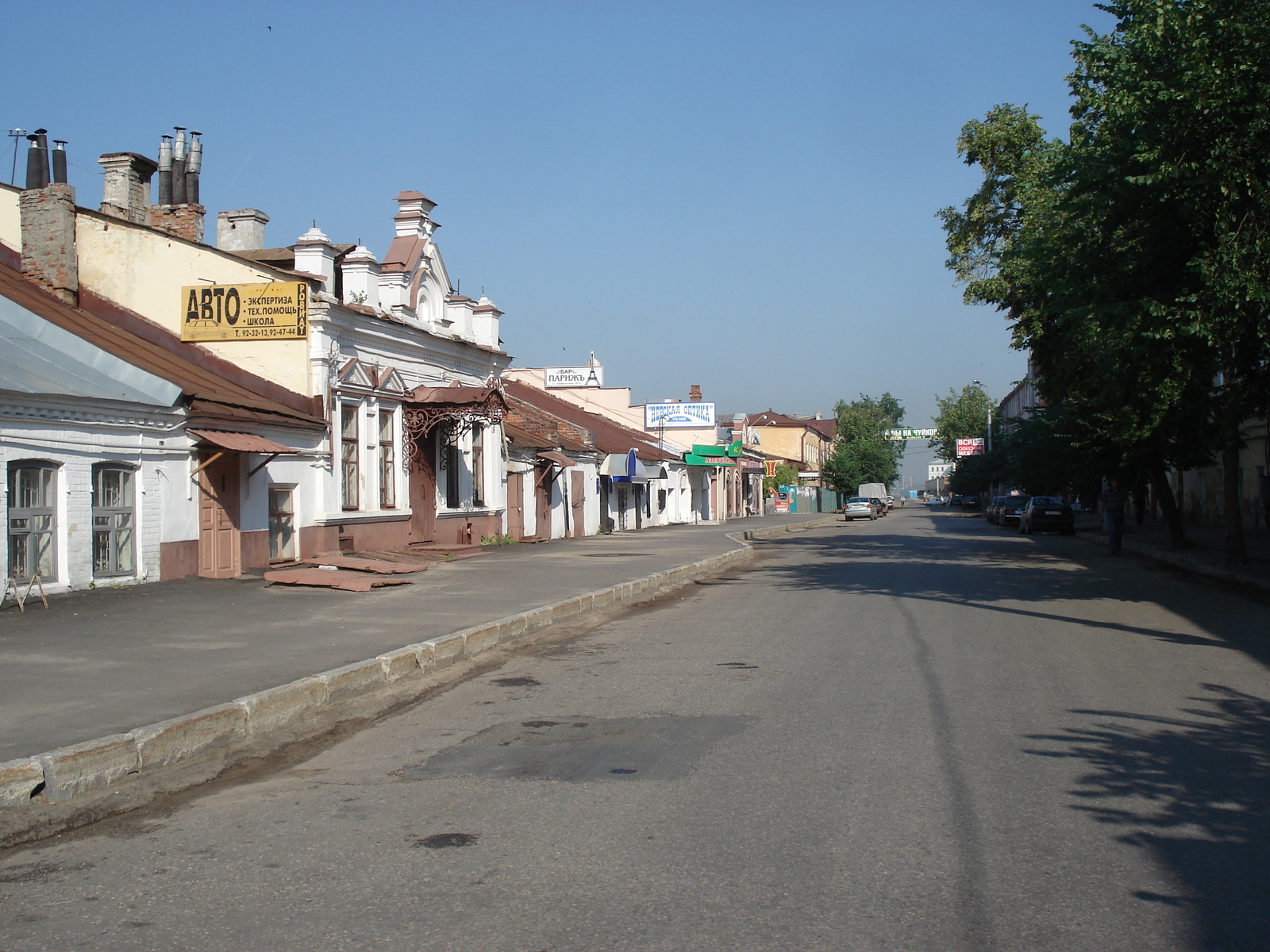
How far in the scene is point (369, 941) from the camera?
390 centimetres

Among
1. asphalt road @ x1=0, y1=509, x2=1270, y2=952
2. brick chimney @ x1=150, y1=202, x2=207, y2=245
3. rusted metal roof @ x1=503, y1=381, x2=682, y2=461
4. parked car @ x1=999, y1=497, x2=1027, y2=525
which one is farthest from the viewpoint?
parked car @ x1=999, y1=497, x2=1027, y2=525

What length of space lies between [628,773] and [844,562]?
764 inches

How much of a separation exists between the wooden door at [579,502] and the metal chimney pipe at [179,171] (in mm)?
16910

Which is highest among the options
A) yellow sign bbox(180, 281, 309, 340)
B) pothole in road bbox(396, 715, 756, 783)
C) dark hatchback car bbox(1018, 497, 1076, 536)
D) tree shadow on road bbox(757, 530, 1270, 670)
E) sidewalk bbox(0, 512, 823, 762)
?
yellow sign bbox(180, 281, 309, 340)

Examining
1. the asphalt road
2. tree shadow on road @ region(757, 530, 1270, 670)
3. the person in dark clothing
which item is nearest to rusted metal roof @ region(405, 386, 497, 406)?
tree shadow on road @ region(757, 530, 1270, 670)

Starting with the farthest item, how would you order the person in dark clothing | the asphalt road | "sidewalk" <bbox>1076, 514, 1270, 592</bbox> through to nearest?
the person in dark clothing < "sidewalk" <bbox>1076, 514, 1270, 592</bbox> < the asphalt road

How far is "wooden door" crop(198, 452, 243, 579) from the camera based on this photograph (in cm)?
1727

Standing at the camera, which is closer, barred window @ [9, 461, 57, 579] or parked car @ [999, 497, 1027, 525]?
barred window @ [9, 461, 57, 579]

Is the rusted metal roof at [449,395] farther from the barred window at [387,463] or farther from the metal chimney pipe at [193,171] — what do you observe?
the metal chimney pipe at [193,171]

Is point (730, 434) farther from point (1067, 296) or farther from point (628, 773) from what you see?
point (628, 773)

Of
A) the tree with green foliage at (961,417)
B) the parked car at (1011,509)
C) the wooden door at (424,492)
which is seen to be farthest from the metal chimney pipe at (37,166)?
the tree with green foliage at (961,417)

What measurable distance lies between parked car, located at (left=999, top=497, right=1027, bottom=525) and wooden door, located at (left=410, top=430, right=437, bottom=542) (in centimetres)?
3460

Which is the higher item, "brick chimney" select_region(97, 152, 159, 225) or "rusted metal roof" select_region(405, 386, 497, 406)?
"brick chimney" select_region(97, 152, 159, 225)

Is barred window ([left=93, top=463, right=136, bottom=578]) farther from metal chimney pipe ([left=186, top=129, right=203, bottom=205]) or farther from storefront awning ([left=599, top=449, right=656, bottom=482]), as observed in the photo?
storefront awning ([left=599, top=449, right=656, bottom=482])
